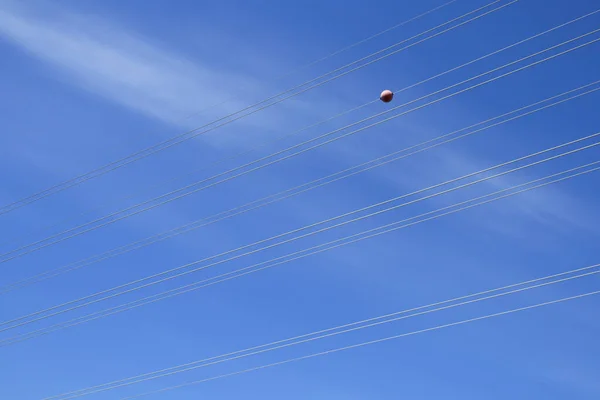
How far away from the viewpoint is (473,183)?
17750 millimetres

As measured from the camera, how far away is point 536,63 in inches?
687

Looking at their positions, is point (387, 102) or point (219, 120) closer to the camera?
point (387, 102)

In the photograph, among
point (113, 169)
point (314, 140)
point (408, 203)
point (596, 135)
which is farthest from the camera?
point (113, 169)

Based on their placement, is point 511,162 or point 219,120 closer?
point 511,162

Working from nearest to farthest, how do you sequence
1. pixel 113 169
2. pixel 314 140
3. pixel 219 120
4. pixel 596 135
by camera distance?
pixel 596 135 < pixel 314 140 < pixel 219 120 < pixel 113 169

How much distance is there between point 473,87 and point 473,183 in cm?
234

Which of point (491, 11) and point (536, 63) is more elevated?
point (491, 11)

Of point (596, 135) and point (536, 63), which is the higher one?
point (536, 63)

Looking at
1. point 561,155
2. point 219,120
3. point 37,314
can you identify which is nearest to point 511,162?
point 561,155

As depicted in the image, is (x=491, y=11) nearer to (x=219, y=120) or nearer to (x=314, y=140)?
(x=314, y=140)

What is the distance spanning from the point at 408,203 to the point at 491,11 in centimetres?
505

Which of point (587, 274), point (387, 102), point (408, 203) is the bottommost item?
point (587, 274)

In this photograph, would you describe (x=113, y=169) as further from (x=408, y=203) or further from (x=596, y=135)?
(x=596, y=135)

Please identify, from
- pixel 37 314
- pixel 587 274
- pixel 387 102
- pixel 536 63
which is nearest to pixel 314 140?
pixel 387 102
